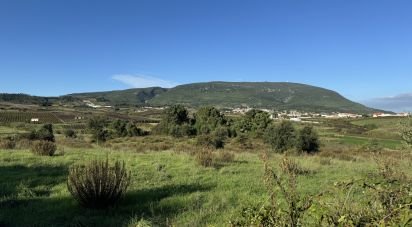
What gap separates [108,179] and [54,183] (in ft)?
9.12

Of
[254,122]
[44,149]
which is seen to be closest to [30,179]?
[44,149]

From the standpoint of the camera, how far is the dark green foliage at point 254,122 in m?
60.6

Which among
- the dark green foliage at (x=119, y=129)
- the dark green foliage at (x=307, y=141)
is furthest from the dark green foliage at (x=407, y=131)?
the dark green foliage at (x=119, y=129)

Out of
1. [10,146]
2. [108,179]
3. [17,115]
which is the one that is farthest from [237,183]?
[17,115]

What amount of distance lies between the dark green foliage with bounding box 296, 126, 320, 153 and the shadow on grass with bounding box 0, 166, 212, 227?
81.7 ft

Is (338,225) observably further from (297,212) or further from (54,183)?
(54,183)

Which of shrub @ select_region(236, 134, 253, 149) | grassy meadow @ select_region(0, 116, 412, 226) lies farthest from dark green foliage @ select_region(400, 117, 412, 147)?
shrub @ select_region(236, 134, 253, 149)

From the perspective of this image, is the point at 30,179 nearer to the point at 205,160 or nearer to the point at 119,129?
the point at 205,160

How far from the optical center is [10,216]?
696cm

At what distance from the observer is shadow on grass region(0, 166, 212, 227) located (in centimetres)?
672

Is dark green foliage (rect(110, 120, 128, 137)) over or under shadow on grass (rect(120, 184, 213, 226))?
under

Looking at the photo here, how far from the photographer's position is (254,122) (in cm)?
6231

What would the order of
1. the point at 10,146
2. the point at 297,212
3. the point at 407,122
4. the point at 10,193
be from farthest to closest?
the point at 10,146 → the point at 407,122 → the point at 10,193 → the point at 297,212

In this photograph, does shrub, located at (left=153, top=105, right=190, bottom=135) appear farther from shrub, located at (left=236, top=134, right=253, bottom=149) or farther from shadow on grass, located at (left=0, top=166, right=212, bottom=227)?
shadow on grass, located at (left=0, top=166, right=212, bottom=227)
